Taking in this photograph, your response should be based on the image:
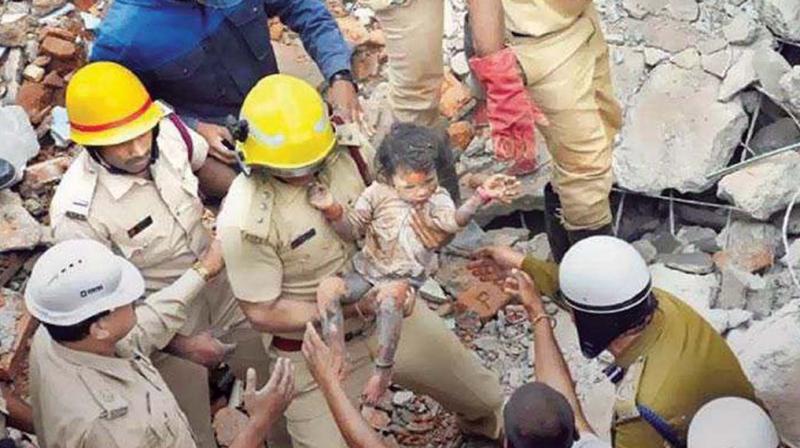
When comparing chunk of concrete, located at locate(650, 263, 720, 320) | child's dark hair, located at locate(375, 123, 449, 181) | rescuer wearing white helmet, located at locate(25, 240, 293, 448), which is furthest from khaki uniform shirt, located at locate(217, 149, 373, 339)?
chunk of concrete, located at locate(650, 263, 720, 320)

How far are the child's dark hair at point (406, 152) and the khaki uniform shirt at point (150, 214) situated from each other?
0.86m

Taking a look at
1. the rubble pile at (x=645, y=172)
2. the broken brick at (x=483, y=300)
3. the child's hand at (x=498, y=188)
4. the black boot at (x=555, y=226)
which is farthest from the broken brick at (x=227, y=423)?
the child's hand at (x=498, y=188)

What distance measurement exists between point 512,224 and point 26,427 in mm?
2830

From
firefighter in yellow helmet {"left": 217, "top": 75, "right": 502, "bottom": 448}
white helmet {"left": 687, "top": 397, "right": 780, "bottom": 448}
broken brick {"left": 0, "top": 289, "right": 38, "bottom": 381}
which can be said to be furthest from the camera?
broken brick {"left": 0, "top": 289, "right": 38, "bottom": 381}

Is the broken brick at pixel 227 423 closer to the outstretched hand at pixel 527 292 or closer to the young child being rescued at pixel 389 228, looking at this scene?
the young child being rescued at pixel 389 228

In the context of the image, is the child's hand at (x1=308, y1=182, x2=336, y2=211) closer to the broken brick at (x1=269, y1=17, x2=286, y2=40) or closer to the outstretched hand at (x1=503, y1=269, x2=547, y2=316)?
the outstretched hand at (x1=503, y1=269, x2=547, y2=316)

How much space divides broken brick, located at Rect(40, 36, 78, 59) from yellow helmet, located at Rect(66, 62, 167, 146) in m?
2.43

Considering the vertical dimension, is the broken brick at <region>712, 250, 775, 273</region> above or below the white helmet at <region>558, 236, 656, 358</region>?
below

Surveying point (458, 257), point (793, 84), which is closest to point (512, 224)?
point (458, 257)

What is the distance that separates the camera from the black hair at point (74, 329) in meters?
4.19

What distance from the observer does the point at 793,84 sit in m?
6.34

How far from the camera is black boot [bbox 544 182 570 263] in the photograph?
613 centimetres

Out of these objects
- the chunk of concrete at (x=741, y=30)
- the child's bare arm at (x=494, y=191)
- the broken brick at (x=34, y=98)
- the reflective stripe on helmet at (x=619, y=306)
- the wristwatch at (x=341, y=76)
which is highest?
the child's bare arm at (x=494, y=191)

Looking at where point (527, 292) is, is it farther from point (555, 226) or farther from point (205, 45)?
point (205, 45)
